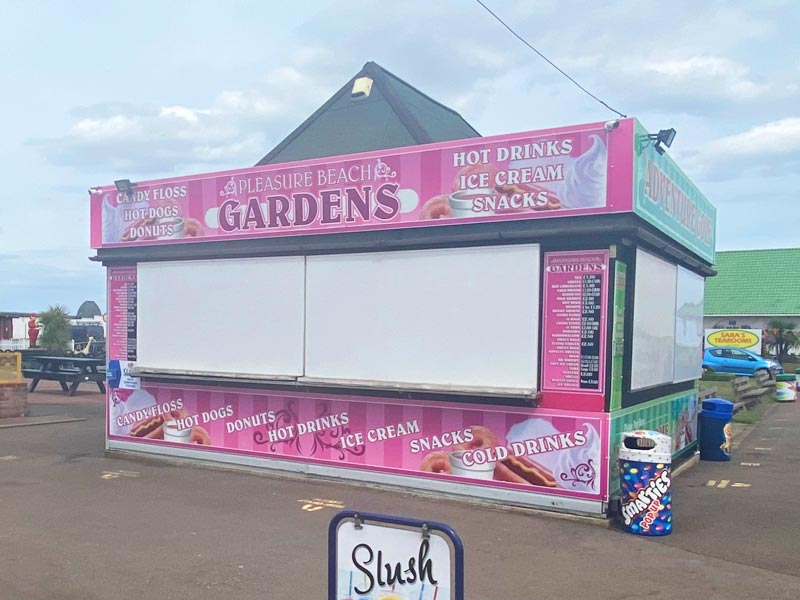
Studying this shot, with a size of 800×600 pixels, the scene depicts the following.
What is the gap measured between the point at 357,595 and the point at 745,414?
666 inches

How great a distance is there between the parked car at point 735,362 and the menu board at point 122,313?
25.0 meters

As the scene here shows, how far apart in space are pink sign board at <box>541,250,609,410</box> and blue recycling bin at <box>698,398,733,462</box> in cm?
494

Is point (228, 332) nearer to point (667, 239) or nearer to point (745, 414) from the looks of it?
point (667, 239)

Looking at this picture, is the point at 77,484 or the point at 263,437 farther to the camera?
the point at 263,437

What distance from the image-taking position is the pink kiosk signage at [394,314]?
7.74 meters

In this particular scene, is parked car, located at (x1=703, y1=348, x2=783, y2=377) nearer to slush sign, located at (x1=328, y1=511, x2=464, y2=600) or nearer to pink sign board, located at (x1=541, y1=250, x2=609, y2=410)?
pink sign board, located at (x1=541, y1=250, x2=609, y2=410)

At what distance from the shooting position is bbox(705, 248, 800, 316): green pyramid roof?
138 ft

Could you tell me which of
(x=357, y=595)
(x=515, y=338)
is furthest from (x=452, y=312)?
(x=357, y=595)

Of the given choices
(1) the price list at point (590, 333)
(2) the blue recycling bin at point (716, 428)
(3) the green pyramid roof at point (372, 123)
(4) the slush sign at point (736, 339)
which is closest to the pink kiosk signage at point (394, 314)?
(1) the price list at point (590, 333)

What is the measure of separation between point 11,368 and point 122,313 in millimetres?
6144

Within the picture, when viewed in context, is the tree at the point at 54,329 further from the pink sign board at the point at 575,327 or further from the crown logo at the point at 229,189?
the pink sign board at the point at 575,327

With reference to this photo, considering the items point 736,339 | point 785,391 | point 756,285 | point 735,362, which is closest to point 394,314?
point 785,391

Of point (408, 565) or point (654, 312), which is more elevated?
point (654, 312)

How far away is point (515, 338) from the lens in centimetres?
802
